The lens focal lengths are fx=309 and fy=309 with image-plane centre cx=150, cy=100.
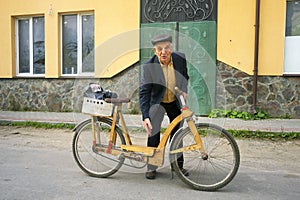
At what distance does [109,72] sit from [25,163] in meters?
4.85

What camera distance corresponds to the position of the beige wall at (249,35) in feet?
25.5

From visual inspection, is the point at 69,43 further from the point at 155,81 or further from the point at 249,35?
the point at 155,81

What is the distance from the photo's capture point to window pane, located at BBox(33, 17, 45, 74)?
33.1ft

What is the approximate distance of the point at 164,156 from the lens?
374 centimetres

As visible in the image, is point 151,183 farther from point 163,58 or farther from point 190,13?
point 190,13

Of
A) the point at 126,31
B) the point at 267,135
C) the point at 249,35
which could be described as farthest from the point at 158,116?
the point at 126,31

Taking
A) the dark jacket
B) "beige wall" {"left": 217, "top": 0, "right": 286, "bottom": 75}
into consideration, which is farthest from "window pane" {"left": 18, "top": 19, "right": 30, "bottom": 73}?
the dark jacket

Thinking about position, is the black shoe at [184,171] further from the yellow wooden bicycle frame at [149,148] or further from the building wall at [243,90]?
the building wall at [243,90]

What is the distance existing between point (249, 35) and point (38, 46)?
6632 millimetres

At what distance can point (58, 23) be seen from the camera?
9.72m

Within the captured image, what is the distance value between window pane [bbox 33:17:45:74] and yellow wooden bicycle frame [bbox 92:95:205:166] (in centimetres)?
687

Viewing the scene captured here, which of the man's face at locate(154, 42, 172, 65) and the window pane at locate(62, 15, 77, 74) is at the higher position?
the window pane at locate(62, 15, 77, 74)

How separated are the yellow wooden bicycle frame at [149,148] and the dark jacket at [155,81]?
13.2 inches

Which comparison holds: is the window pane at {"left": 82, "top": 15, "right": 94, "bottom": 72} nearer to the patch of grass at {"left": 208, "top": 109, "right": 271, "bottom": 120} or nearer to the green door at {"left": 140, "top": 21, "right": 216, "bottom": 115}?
the green door at {"left": 140, "top": 21, "right": 216, "bottom": 115}
